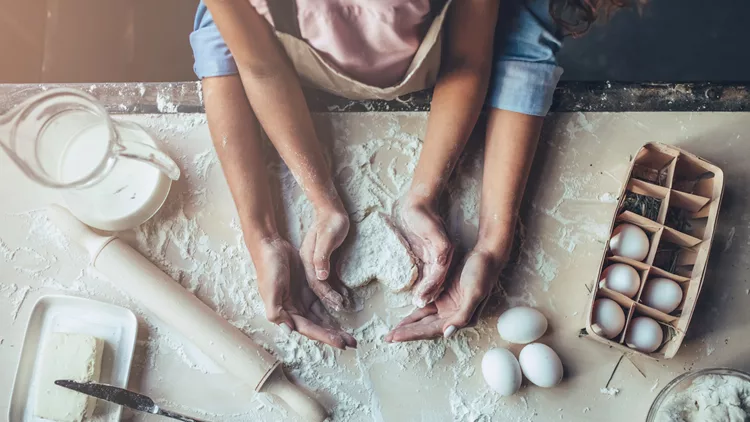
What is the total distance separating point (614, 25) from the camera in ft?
2.26

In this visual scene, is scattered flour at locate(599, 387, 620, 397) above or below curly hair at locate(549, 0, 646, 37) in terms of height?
below

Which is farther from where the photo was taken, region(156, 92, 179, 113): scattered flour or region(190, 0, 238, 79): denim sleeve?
region(156, 92, 179, 113): scattered flour

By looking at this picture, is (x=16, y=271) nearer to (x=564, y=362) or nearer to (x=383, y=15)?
(x=383, y=15)

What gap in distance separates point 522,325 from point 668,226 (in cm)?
22

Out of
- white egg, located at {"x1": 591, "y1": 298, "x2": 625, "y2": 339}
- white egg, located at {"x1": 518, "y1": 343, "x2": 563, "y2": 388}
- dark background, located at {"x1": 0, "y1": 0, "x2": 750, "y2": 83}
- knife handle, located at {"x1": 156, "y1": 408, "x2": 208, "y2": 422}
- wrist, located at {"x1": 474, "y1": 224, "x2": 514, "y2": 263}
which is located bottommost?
knife handle, located at {"x1": 156, "y1": 408, "x2": 208, "y2": 422}

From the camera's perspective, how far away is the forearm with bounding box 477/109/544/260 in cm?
64

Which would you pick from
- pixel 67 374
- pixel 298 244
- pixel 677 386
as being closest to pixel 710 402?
pixel 677 386

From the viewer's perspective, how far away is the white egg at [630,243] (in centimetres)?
62

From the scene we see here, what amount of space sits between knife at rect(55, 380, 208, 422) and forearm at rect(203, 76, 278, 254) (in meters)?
0.22

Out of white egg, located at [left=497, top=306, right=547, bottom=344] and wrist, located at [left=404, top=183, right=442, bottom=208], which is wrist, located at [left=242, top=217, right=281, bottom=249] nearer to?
wrist, located at [left=404, top=183, right=442, bottom=208]

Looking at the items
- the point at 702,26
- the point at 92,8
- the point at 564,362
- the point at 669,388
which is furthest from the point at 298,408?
the point at 702,26

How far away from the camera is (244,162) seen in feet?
2.11

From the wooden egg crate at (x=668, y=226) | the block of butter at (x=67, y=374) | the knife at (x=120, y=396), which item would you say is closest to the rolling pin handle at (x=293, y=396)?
the knife at (x=120, y=396)

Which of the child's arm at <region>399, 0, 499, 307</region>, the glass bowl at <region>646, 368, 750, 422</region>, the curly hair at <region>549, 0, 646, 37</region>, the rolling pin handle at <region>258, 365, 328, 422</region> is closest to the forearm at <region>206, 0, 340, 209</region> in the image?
the child's arm at <region>399, 0, 499, 307</region>
